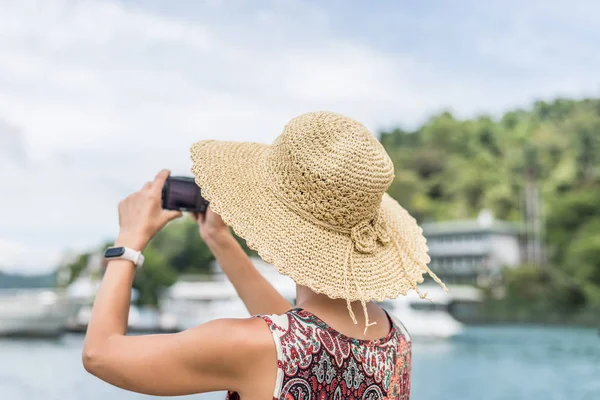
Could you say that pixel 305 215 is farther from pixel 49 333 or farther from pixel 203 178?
pixel 49 333

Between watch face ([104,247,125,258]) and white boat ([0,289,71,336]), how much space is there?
23.1 meters

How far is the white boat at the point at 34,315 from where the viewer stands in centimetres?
2267

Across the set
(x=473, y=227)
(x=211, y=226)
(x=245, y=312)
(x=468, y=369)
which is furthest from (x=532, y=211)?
(x=211, y=226)

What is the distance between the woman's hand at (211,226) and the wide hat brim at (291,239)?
0.56ft

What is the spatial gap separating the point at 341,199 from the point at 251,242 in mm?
128

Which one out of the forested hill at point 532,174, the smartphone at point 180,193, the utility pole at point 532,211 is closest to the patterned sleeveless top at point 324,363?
the smartphone at point 180,193

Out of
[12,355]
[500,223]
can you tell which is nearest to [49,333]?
[12,355]

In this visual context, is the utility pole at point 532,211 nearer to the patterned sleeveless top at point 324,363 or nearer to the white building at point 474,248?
the white building at point 474,248

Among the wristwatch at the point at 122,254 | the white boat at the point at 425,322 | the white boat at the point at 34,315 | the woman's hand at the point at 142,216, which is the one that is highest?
the woman's hand at the point at 142,216

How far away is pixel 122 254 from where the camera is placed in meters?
0.95

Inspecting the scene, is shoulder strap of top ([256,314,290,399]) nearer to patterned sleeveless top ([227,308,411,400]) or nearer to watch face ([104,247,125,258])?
patterned sleeveless top ([227,308,411,400])

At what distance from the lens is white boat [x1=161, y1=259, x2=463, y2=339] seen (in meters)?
22.5

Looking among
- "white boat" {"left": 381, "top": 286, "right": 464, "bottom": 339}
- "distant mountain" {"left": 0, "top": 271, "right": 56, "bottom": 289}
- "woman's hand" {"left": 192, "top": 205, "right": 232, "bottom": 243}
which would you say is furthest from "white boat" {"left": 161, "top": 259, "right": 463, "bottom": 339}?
"woman's hand" {"left": 192, "top": 205, "right": 232, "bottom": 243}

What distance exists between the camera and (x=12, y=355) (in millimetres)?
21625
